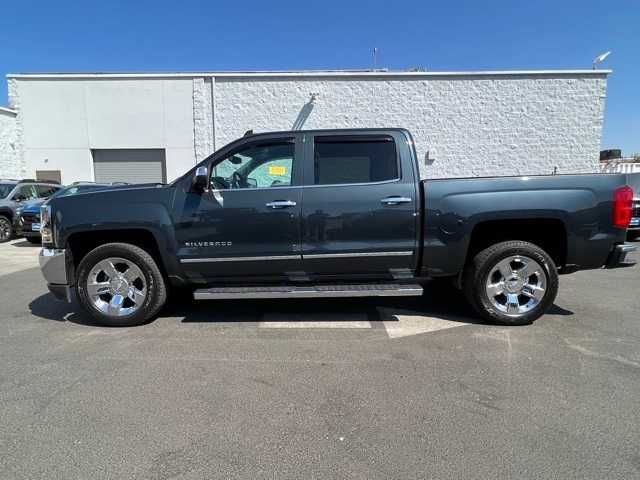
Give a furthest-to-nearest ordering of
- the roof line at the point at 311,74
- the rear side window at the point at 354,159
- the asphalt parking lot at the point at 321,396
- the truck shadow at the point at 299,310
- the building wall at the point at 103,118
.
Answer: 1. the building wall at the point at 103,118
2. the roof line at the point at 311,74
3. the truck shadow at the point at 299,310
4. the rear side window at the point at 354,159
5. the asphalt parking lot at the point at 321,396

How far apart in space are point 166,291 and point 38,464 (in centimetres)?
219

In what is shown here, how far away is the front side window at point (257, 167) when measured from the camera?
13.6 ft

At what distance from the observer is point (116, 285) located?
165 inches

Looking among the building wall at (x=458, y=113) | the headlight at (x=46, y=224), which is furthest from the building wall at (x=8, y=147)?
the headlight at (x=46, y=224)

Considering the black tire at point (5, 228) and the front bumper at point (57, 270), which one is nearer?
the front bumper at point (57, 270)

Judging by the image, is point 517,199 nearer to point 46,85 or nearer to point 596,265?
point 596,265

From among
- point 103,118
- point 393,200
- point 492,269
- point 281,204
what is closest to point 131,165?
point 103,118

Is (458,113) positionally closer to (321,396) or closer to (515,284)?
(515,284)

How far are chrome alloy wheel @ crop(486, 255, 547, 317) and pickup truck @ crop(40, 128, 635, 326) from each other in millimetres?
13

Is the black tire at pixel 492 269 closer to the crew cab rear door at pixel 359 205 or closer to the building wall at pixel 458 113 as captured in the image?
the crew cab rear door at pixel 359 205

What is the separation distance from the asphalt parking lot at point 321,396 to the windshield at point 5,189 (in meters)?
8.34

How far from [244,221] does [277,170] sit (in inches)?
26.8

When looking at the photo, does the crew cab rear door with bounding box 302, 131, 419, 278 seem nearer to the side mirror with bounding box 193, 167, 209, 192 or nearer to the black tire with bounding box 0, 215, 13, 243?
the side mirror with bounding box 193, 167, 209, 192

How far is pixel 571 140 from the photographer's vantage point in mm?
14219
